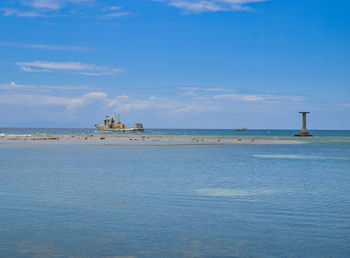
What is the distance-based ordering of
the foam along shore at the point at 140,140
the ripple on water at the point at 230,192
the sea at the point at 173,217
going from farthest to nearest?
the foam along shore at the point at 140,140 → the ripple on water at the point at 230,192 → the sea at the point at 173,217

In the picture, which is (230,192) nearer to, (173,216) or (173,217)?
(173,216)

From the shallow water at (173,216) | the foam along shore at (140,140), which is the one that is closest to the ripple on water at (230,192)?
the shallow water at (173,216)

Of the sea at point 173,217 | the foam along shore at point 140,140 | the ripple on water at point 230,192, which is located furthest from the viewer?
the foam along shore at point 140,140

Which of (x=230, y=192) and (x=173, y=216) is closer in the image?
(x=173, y=216)

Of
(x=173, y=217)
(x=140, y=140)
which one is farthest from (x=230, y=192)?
(x=140, y=140)

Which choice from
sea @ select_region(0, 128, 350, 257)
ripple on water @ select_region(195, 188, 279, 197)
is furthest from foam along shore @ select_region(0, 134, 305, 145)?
ripple on water @ select_region(195, 188, 279, 197)

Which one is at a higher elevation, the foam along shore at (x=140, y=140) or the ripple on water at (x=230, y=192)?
the foam along shore at (x=140, y=140)

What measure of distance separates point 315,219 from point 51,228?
707cm

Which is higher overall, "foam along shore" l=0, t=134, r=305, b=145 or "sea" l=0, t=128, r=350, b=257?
"foam along shore" l=0, t=134, r=305, b=145

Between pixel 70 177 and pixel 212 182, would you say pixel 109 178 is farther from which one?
pixel 212 182

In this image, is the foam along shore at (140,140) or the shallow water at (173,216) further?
the foam along shore at (140,140)

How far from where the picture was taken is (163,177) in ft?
66.1

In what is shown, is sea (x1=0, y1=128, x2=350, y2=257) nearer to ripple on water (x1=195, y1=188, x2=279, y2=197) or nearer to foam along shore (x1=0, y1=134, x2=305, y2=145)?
ripple on water (x1=195, y1=188, x2=279, y2=197)

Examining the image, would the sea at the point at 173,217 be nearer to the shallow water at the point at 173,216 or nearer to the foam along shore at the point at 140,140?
the shallow water at the point at 173,216
